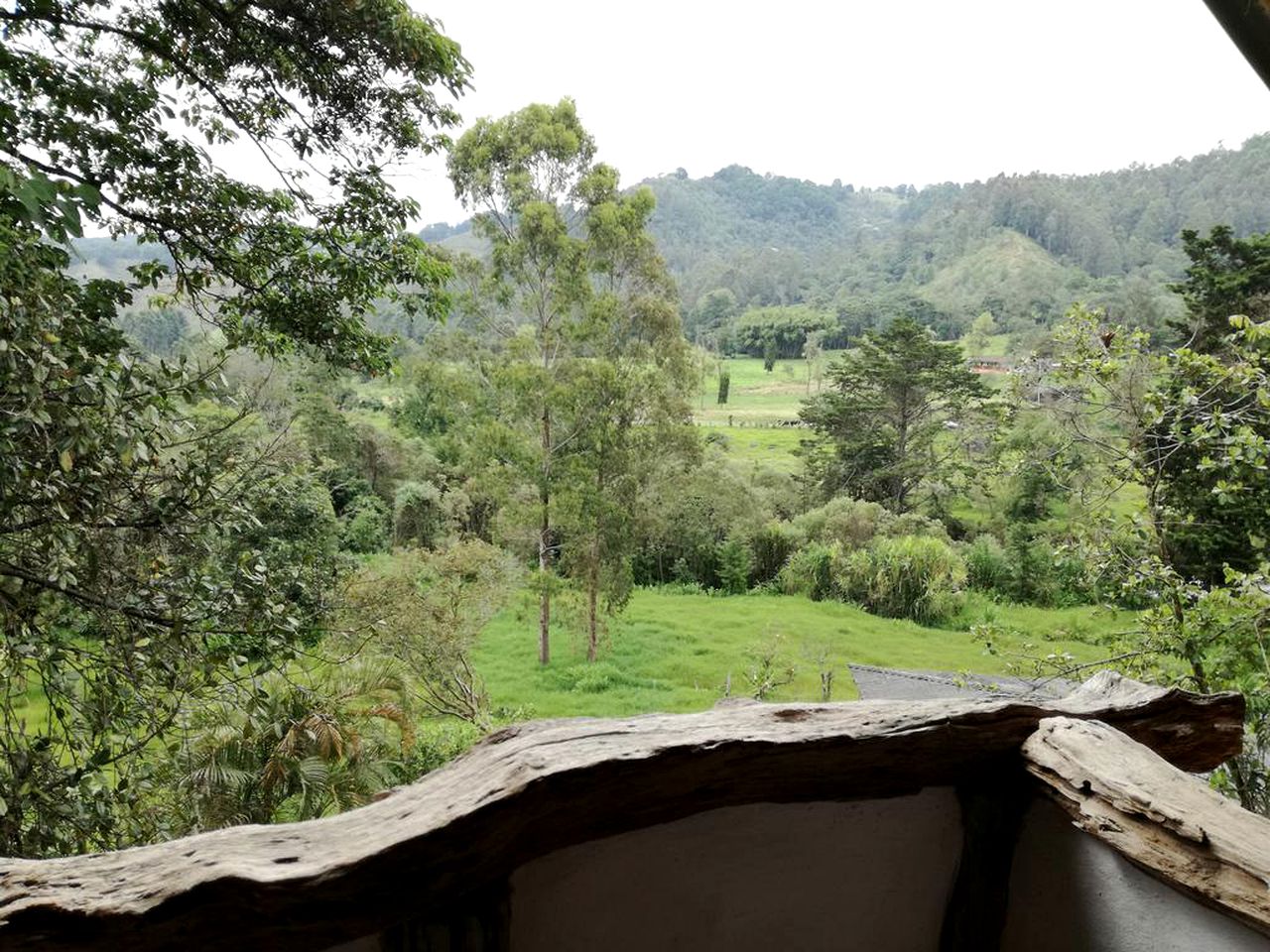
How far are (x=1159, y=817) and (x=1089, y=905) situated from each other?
482mm

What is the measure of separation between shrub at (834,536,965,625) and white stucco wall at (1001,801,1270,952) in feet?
26.7

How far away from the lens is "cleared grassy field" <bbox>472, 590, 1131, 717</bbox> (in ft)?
23.0

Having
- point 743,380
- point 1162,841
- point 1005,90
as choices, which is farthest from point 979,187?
point 1162,841

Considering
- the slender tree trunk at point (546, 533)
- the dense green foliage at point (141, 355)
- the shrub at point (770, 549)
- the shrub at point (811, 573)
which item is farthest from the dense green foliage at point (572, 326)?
the dense green foliage at point (141, 355)

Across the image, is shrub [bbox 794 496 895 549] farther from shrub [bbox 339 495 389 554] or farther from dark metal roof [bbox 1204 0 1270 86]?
dark metal roof [bbox 1204 0 1270 86]

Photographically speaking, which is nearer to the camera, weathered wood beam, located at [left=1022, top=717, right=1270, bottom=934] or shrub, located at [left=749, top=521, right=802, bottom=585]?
weathered wood beam, located at [left=1022, top=717, right=1270, bottom=934]

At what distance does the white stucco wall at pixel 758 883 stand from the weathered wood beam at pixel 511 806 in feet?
0.33

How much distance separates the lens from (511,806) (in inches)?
28.8

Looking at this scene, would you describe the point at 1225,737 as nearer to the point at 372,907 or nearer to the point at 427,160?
the point at 372,907

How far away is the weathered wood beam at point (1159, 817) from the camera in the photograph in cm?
72

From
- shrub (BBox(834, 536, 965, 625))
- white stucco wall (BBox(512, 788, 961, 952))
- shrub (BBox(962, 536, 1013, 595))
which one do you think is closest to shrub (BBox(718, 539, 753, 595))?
shrub (BBox(834, 536, 965, 625))

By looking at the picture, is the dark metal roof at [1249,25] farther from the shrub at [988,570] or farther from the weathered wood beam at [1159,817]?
the shrub at [988,570]

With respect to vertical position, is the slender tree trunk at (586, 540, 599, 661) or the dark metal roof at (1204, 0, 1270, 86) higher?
the dark metal roof at (1204, 0, 1270, 86)

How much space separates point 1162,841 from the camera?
77cm
